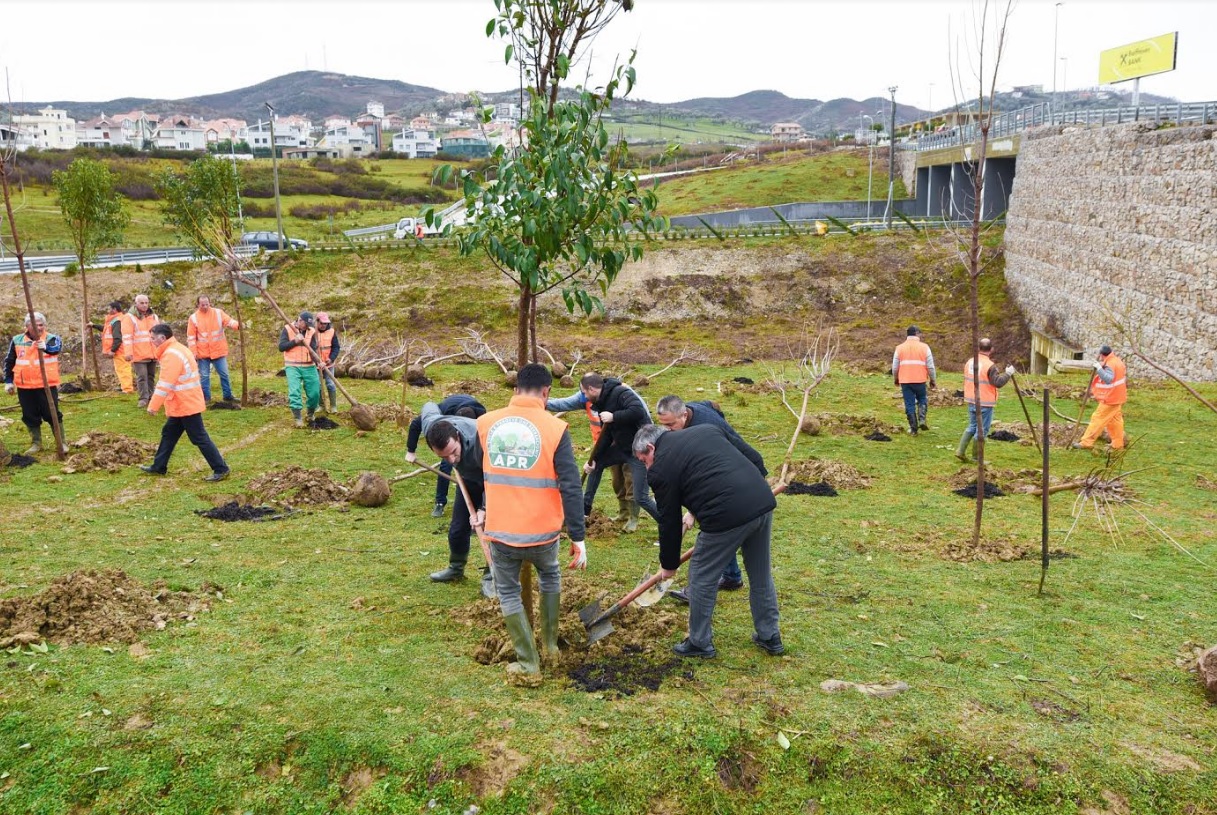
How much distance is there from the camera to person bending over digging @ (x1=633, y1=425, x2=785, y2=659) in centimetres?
634

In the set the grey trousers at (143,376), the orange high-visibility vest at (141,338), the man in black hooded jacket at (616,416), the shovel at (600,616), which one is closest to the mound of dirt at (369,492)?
the man in black hooded jacket at (616,416)

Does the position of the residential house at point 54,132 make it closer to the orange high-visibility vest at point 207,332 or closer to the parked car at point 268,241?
the parked car at point 268,241

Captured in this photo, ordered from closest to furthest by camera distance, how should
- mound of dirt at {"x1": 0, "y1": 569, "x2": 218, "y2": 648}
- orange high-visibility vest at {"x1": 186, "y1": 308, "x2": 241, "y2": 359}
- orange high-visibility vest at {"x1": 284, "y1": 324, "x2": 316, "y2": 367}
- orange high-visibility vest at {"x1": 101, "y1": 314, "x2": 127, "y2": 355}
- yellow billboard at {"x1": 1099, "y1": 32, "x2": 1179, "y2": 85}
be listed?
mound of dirt at {"x1": 0, "y1": 569, "x2": 218, "y2": 648} < orange high-visibility vest at {"x1": 284, "y1": 324, "x2": 316, "y2": 367} < orange high-visibility vest at {"x1": 186, "y1": 308, "x2": 241, "y2": 359} < orange high-visibility vest at {"x1": 101, "y1": 314, "x2": 127, "y2": 355} < yellow billboard at {"x1": 1099, "y1": 32, "x2": 1179, "y2": 85}

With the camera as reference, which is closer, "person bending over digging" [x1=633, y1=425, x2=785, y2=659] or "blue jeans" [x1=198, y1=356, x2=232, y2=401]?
"person bending over digging" [x1=633, y1=425, x2=785, y2=659]

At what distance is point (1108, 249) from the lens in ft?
84.2

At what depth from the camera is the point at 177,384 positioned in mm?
11367

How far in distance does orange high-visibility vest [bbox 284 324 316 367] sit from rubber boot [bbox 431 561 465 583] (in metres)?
7.50

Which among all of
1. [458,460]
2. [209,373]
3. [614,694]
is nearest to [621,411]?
[458,460]

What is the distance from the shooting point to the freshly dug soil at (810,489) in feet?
40.9

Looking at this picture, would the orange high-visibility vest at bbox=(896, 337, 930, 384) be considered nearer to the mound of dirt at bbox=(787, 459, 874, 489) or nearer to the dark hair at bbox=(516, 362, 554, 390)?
the mound of dirt at bbox=(787, 459, 874, 489)

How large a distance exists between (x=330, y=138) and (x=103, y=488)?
644ft

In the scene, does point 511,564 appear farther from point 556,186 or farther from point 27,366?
point 27,366

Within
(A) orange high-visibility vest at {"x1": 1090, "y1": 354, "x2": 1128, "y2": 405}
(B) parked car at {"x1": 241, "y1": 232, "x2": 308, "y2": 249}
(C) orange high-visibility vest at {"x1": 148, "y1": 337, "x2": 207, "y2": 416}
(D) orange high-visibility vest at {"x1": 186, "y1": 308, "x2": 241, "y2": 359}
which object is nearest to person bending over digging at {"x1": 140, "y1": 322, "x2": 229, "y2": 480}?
(C) orange high-visibility vest at {"x1": 148, "y1": 337, "x2": 207, "y2": 416}

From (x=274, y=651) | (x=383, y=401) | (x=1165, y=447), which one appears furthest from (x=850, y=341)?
(x=274, y=651)
